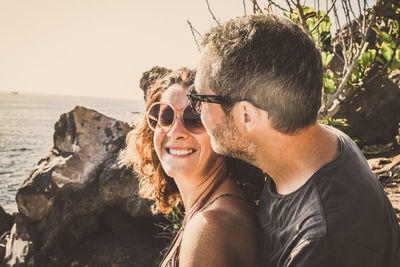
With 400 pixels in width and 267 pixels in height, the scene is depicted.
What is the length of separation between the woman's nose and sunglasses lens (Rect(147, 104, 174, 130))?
58 millimetres

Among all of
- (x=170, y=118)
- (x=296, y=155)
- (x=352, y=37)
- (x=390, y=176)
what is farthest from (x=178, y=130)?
(x=390, y=176)

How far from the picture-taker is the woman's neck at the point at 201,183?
2145mm

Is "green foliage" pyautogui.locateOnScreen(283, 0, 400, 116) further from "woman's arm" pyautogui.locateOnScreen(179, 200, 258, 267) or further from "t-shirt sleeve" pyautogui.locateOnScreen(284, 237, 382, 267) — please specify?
"t-shirt sleeve" pyautogui.locateOnScreen(284, 237, 382, 267)

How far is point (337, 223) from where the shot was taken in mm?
1140

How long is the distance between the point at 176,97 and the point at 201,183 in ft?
2.45

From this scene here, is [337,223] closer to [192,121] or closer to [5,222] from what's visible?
[192,121]

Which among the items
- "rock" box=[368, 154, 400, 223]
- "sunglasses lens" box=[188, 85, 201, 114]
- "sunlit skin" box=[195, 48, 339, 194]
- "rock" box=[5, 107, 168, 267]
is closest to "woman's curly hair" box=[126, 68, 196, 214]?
"sunglasses lens" box=[188, 85, 201, 114]

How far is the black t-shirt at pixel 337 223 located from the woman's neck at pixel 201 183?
0.73m

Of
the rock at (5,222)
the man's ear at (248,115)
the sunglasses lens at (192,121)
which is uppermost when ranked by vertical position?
the man's ear at (248,115)

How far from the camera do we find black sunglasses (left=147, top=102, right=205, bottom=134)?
2131mm

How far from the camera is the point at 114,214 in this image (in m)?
→ 7.01

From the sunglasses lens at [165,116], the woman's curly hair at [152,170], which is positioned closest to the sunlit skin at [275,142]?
the sunglasses lens at [165,116]

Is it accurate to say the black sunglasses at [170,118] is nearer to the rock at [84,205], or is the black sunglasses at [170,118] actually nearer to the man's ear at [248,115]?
the man's ear at [248,115]

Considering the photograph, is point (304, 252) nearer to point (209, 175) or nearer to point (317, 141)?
point (317, 141)
